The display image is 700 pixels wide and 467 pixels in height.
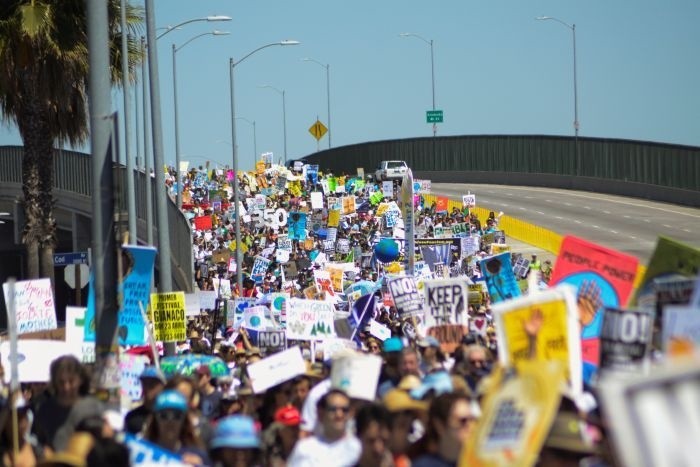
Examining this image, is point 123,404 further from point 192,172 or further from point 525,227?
point 192,172

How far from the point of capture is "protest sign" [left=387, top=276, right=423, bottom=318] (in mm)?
15719

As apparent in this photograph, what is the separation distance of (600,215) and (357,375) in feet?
152

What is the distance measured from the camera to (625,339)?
26.6 feet

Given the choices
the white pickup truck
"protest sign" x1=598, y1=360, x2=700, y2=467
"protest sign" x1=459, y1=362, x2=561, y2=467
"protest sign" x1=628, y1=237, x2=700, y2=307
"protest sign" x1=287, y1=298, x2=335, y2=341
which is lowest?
"protest sign" x1=287, y1=298, x2=335, y2=341

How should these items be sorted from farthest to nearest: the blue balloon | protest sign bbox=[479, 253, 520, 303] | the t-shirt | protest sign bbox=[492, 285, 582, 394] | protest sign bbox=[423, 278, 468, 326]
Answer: the blue balloon, protest sign bbox=[479, 253, 520, 303], protest sign bbox=[423, 278, 468, 326], protest sign bbox=[492, 285, 582, 394], the t-shirt

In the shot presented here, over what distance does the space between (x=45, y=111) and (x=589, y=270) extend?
61.7 feet

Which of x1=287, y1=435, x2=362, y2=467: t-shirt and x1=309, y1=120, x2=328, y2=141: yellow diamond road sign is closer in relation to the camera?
x1=287, y1=435, x2=362, y2=467: t-shirt

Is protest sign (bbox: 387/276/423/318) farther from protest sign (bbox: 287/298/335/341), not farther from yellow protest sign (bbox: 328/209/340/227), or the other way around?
yellow protest sign (bbox: 328/209/340/227)

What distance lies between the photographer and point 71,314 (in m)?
13.7

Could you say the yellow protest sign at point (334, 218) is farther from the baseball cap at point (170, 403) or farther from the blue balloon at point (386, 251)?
the baseball cap at point (170, 403)

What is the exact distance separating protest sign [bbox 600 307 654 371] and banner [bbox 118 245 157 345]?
496 cm

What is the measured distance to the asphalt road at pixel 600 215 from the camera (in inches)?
1810

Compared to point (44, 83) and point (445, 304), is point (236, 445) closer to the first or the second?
point (445, 304)

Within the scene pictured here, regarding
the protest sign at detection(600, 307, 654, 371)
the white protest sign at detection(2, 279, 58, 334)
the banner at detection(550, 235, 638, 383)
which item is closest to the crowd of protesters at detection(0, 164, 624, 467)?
the protest sign at detection(600, 307, 654, 371)
